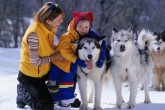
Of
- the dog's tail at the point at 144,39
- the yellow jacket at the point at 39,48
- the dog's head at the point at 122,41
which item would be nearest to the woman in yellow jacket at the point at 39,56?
the yellow jacket at the point at 39,48

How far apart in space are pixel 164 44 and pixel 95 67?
2.36 meters

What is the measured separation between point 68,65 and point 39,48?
38cm

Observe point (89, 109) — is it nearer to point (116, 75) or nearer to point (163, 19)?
point (116, 75)

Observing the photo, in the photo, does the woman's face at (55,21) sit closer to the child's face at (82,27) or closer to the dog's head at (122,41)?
the child's face at (82,27)

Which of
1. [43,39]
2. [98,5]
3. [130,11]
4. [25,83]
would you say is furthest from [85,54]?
[130,11]

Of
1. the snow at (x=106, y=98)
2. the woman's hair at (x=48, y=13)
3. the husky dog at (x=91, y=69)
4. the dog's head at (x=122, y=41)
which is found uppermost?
the woman's hair at (x=48, y=13)

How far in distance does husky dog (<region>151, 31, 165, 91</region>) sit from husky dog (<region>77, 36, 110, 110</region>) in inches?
78.7

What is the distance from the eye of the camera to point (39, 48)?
12.9 feet

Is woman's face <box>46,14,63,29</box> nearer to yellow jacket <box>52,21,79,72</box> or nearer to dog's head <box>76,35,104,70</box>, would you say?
yellow jacket <box>52,21,79,72</box>

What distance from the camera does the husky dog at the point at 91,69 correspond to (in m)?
3.81

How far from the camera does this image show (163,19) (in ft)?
99.9

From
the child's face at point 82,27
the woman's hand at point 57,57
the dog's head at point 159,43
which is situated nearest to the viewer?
the woman's hand at point 57,57

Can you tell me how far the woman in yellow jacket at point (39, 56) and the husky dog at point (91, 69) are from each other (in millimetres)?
292

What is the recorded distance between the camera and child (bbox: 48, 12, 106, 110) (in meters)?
3.89
